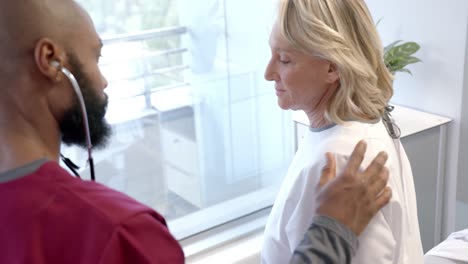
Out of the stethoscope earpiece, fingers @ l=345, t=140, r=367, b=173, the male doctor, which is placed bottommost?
fingers @ l=345, t=140, r=367, b=173

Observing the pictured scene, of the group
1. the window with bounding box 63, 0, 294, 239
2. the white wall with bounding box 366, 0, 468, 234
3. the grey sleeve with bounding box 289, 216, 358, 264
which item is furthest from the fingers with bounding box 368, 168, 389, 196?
the window with bounding box 63, 0, 294, 239

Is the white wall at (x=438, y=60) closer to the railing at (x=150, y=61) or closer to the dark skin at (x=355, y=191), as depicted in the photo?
the railing at (x=150, y=61)

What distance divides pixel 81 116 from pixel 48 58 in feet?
0.36

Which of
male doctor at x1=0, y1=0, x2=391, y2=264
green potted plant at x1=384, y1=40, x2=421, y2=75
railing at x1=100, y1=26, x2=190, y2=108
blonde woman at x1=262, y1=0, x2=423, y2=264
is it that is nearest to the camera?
male doctor at x1=0, y1=0, x2=391, y2=264

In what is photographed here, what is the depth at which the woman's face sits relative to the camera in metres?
1.33

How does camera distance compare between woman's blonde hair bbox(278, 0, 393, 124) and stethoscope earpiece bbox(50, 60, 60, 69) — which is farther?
woman's blonde hair bbox(278, 0, 393, 124)

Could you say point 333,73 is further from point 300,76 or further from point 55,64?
point 55,64

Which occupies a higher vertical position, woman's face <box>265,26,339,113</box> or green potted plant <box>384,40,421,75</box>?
woman's face <box>265,26,339,113</box>

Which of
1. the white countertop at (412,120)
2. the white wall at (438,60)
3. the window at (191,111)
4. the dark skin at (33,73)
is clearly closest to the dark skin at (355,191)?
the dark skin at (33,73)

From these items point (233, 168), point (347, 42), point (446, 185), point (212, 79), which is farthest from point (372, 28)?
point (233, 168)

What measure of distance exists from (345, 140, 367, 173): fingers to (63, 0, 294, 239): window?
5.04ft

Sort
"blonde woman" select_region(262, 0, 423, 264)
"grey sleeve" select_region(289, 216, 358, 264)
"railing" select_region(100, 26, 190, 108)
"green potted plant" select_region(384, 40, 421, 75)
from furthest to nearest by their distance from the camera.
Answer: "railing" select_region(100, 26, 190, 108) < "green potted plant" select_region(384, 40, 421, 75) < "blonde woman" select_region(262, 0, 423, 264) < "grey sleeve" select_region(289, 216, 358, 264)

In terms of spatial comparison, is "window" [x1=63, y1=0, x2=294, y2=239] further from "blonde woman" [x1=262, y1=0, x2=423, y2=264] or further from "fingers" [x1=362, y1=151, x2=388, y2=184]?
"fingers" [x1=362, y1=151, x2=388, y2=184]

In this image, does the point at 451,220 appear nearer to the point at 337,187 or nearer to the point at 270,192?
the point at 270,192
